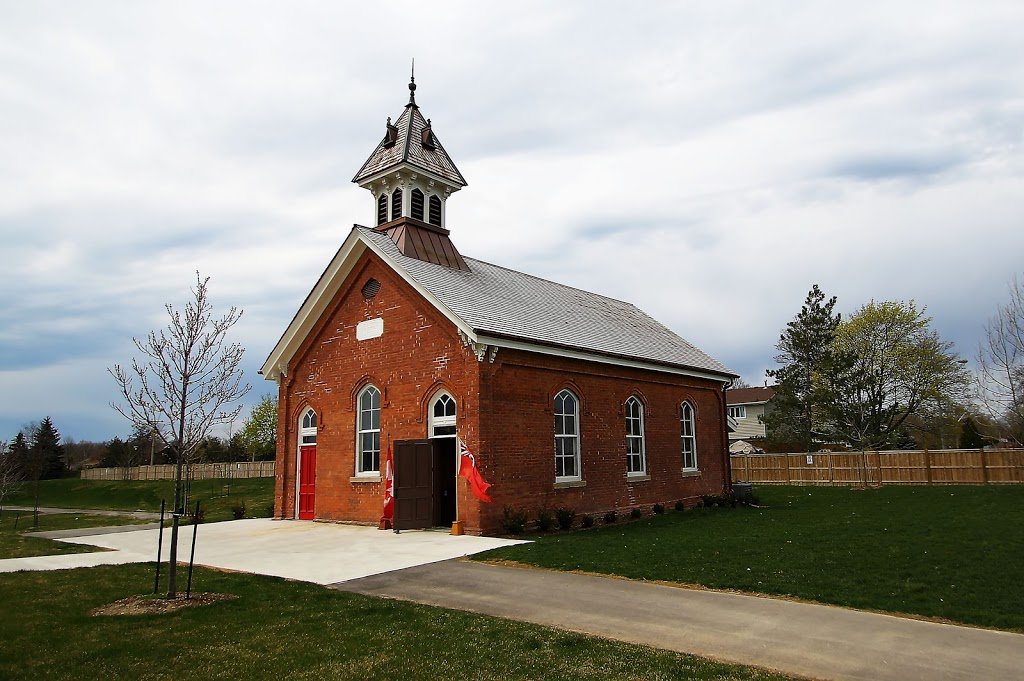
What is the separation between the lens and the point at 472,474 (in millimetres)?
15969

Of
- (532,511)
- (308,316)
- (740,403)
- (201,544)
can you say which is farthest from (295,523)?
(740,403)

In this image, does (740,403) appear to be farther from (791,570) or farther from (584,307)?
(791,570)

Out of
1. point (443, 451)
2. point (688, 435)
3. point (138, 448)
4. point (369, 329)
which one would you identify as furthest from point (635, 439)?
point (138, 448)

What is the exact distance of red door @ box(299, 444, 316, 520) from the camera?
2126cm

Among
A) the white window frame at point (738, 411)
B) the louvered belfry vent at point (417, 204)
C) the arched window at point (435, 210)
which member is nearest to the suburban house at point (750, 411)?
the white window frame at point (738, 411)

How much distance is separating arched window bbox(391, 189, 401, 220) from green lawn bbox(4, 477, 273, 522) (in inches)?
652

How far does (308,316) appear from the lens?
21.4 metres

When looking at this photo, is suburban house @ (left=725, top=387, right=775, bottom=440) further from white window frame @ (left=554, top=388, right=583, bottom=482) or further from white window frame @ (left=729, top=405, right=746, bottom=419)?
white window frame @ (left=554, top=388, right=583, bottom=482)

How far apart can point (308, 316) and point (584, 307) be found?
32.5 feet

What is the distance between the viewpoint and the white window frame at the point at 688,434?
24516mm

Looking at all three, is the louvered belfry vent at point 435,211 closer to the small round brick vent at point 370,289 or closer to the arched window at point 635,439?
the small round brick vent at point 370,289

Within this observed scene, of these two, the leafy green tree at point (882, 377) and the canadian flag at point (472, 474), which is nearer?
the canadian flag at point (472, 474)

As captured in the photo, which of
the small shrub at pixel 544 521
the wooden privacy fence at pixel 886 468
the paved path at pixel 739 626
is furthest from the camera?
the wooden privacy fence at pixel 886 468

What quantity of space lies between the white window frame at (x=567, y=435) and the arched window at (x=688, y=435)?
6516mm
